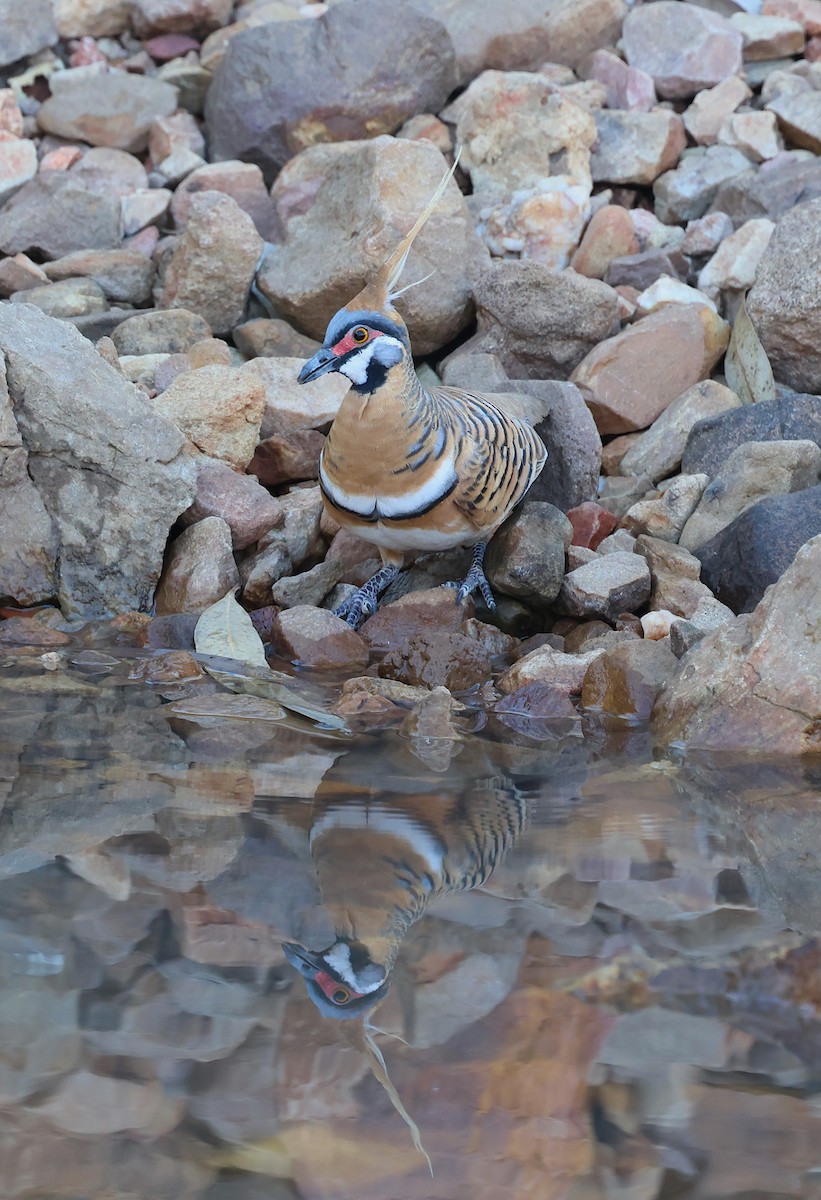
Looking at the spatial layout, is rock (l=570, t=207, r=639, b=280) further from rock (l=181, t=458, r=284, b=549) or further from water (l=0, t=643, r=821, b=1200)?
water (l=0, t=643, r=821, b=1200)

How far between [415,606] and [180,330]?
2163 mm

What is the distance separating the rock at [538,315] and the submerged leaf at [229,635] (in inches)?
79.4

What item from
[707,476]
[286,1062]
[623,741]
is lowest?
[707,476]

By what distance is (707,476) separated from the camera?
4742 mm

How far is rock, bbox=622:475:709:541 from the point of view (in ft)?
15.2

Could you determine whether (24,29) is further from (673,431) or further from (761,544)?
(761,544)

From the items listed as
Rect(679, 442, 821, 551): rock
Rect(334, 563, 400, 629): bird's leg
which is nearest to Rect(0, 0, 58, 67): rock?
Rect(334, 563, 400, 629): bird's leg

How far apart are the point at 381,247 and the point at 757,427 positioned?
1853 mm

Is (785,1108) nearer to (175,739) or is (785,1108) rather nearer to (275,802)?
(275,802)

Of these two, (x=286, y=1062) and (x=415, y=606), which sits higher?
(x=286, y=1062)

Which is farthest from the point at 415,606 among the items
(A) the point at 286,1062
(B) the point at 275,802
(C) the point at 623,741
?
(A) the point at 286,1062

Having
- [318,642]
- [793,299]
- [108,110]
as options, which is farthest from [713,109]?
[318,642]

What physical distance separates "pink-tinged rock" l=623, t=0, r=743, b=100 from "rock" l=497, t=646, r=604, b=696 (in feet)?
16.3

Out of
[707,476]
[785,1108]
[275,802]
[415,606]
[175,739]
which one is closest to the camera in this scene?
[785,1108]
